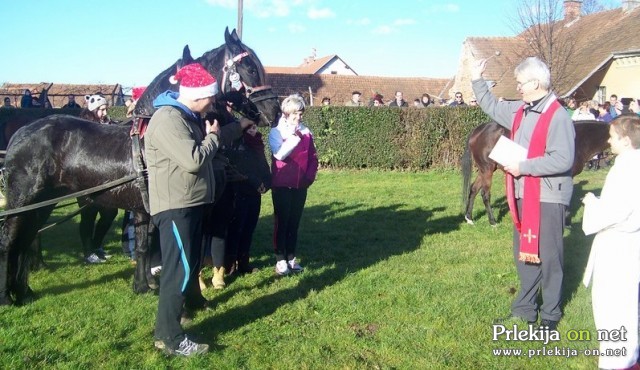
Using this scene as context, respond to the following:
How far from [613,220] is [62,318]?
4.48 m

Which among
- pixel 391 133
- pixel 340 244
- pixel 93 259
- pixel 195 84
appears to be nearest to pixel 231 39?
pixel 195 84

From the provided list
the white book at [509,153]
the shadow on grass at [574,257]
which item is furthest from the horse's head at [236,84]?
the shadow on grass at [574,257]

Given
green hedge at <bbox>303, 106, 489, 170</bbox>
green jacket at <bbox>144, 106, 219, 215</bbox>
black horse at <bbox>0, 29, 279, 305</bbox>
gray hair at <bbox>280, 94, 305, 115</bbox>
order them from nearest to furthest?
1. green jacket at <bbox>144, 106, 219, 215</bbox>
2. black horse at <bbox>0, 29, 279, 305</bbox>
3. gray hair at <bbox>280, 94, 305, 115</bbox>
4. green hedge at <bbox>303, 106, 489, 170</bbox>

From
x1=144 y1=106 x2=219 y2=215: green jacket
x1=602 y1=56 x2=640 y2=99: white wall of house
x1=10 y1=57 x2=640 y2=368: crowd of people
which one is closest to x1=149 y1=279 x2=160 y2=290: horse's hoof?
x1=10 y1=57 x2=640 y2=368: crowd of people

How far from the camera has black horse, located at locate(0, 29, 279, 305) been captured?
5.30 m

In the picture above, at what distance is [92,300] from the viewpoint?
19.0ft

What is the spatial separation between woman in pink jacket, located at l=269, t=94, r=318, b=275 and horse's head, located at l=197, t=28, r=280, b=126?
0.61 metres

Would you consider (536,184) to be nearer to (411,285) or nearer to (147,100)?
(411,285)

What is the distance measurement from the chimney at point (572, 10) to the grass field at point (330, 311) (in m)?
32.0

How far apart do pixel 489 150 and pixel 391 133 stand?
23.2ft

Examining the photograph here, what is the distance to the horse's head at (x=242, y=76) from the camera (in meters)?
5.65

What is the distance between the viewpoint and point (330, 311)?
5.44 m

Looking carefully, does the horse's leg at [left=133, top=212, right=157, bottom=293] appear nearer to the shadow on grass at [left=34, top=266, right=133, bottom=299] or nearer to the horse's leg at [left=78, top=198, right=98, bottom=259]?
the shadow on grass at [left=34, top=266, right=133, bottom=299]

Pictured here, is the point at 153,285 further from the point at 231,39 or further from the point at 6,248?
the point at 231,39
